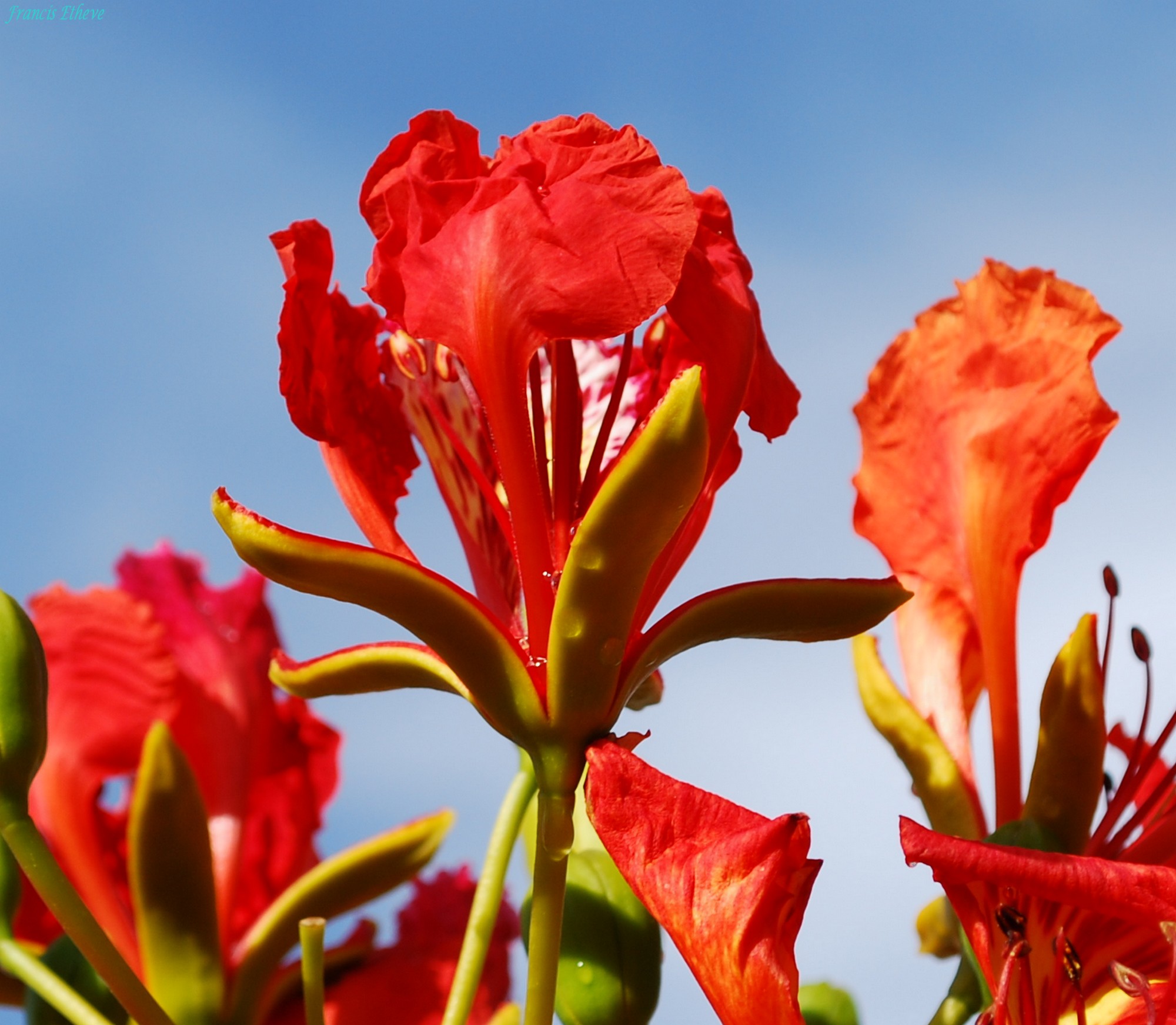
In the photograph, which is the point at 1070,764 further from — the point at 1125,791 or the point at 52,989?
the point at 52,989

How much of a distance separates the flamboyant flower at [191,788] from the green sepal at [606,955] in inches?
21.1

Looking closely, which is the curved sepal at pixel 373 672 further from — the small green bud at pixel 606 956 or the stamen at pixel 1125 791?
the stamen at pixel 1125 791

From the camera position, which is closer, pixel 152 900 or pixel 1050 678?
pixel 1050 678

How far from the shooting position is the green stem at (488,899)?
1.46 m

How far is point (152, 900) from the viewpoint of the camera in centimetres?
189

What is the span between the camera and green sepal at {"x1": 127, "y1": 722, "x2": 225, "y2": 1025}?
1.88 m

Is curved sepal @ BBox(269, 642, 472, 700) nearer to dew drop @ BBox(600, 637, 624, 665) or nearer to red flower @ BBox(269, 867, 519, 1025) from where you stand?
dew drop @ BBox(600, 637, 624, 665)

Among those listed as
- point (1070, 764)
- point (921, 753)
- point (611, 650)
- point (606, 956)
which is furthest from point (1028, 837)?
point (611, 650)

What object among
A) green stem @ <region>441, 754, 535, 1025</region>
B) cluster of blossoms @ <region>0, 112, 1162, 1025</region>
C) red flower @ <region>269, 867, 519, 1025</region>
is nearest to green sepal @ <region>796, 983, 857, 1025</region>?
cluster of blossoms @ <region>0, 112, 1162, 1025</region>

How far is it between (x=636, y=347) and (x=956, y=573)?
1.58 ft

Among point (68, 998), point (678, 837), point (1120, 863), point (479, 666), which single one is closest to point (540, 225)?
point (479, 666)

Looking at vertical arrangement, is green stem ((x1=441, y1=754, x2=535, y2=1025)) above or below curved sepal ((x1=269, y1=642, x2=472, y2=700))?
below

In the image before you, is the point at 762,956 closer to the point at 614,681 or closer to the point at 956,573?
the point at 614,681

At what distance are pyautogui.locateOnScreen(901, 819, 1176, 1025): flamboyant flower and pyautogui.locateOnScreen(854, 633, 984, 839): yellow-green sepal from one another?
0.71ft
